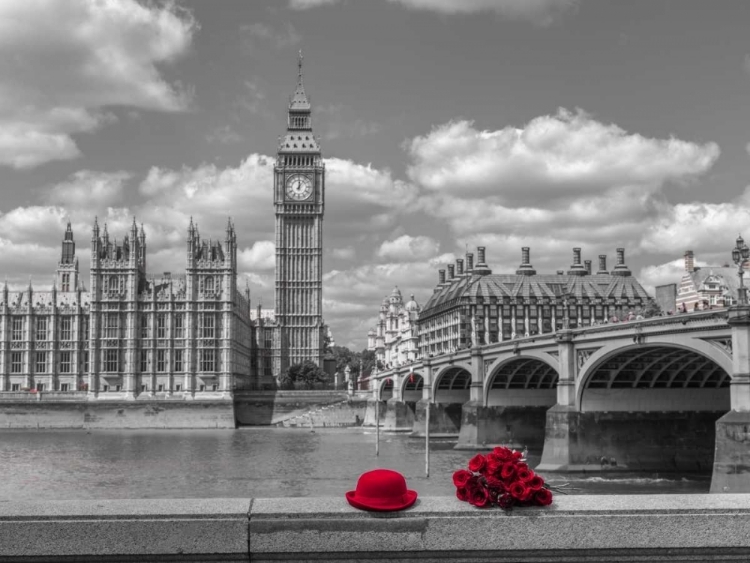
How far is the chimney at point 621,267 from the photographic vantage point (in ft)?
497

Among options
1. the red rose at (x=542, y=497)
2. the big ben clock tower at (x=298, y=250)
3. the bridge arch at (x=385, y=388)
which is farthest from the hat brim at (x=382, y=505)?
the big ben clock tower at (x=298, y=250)

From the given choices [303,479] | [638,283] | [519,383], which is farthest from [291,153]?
[303,479]

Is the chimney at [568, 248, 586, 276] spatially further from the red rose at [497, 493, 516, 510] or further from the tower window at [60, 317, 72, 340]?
the red rose at [497, 493, 516, 510]

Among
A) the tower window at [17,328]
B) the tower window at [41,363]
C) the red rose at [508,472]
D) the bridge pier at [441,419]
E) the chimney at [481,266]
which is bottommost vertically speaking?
the bridge pier at [441,419]

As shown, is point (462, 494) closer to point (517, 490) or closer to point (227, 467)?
point (517, 490)

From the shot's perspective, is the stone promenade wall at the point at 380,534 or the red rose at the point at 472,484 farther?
the red rose at the point at 472,484

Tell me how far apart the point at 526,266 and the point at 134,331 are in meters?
61.0

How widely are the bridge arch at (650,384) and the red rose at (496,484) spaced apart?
140 ft

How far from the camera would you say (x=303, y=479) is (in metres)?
52.0

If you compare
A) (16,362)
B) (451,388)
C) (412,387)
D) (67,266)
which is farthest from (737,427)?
(67,266)

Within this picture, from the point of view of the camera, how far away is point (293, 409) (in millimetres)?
121188

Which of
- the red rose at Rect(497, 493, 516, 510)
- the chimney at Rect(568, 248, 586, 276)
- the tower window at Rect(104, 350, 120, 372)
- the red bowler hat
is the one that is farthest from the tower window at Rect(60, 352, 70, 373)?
the red rose at Rect(497, 493, 516, 510)

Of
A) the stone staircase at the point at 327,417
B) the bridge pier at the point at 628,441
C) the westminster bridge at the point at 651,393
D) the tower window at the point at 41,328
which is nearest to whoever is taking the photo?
the westminster bridge at the point at 651,393

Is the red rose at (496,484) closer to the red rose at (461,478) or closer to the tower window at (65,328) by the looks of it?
the red rose at (461,478)
